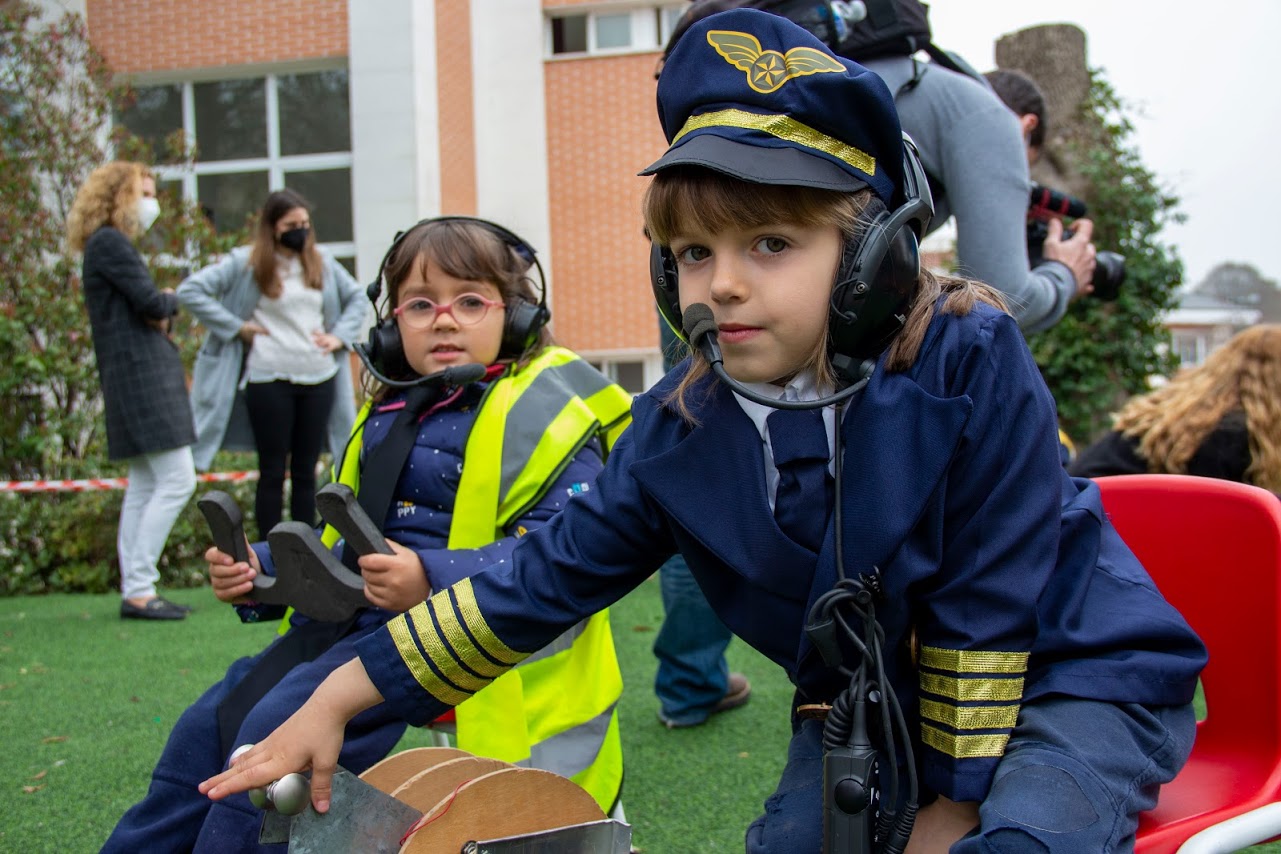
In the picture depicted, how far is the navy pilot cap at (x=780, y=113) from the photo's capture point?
1298 mm

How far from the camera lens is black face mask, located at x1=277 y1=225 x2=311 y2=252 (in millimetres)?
5000

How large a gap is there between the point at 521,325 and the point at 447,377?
249mm

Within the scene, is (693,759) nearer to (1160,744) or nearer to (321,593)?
(321,593)

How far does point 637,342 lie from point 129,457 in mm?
9989

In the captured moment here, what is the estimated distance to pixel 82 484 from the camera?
6516 millimetres

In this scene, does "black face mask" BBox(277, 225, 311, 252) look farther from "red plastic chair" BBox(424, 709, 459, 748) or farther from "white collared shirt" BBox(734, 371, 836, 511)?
"white collared shirt" BBox(734, 371, 836, 511)

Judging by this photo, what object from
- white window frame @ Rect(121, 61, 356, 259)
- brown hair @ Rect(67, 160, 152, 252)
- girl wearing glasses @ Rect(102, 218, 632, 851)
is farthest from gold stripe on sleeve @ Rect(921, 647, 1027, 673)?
white window frame @ Rect(121, 61, 356, 259)

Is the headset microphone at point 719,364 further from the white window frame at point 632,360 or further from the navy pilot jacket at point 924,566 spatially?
the white window frame at point 632,360

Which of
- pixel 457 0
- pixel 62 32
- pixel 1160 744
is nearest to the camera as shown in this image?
pixel 1160 744

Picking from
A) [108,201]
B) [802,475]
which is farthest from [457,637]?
[108,201]

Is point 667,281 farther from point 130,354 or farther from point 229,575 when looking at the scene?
point 130,354

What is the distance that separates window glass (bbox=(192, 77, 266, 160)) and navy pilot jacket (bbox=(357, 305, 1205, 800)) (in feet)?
42.0

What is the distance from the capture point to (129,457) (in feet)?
16.8

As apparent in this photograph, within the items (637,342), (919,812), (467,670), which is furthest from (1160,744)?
(637,342)
